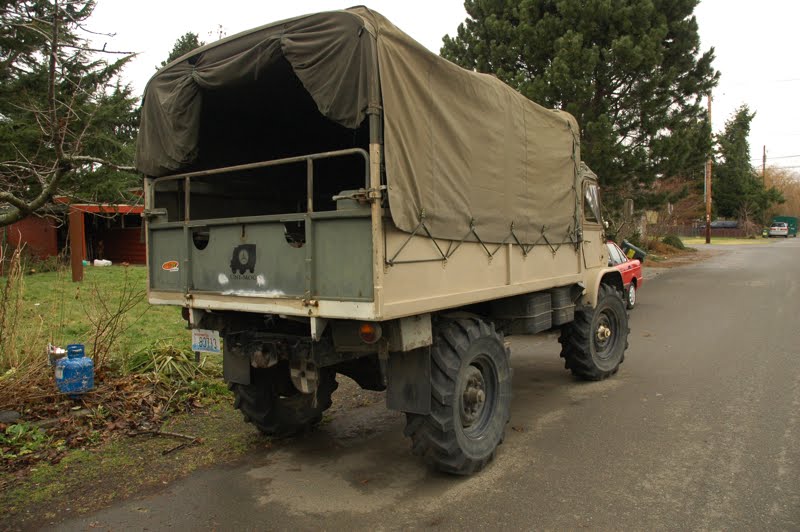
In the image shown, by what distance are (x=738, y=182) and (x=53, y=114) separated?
211 feet

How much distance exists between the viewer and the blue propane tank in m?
5.62

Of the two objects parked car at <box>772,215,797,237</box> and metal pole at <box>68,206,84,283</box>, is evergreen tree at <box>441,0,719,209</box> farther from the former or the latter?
parked car at <box>772,215,797,237</box>

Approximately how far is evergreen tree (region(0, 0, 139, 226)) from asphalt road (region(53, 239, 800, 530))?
2760mm

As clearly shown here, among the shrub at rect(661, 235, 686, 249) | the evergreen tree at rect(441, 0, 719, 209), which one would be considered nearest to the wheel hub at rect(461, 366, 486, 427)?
the evergreen tree at rect(441, 0, 719, 209)

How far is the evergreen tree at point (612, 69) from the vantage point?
15.4 meters

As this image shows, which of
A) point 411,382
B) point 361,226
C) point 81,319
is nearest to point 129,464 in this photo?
point 411,382

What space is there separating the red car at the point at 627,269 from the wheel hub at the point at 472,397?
861 cm

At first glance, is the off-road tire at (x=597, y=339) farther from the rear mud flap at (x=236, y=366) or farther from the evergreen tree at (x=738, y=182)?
the evergreen tree at (x=738, y=182)

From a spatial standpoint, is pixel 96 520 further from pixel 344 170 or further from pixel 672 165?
pixel 672 165

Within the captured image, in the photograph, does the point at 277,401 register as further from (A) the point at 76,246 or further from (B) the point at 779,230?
(B) the point at 779,230

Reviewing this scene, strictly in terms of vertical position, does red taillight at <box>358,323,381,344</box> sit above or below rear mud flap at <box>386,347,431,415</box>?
above

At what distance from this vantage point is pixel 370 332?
379 cm

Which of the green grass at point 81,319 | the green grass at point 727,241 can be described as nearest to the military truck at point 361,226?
the green grass at point 81,319

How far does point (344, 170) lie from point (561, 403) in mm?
3534
